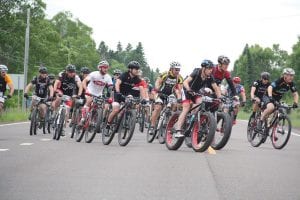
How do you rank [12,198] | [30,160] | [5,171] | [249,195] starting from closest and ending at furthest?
[12,198], [249,195], [5,171], [30,160]

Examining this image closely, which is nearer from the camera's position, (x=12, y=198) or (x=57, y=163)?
(x=12, y=198)

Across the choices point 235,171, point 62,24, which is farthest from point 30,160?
point 62,24

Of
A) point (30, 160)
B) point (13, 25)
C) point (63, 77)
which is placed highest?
point (13, 25)

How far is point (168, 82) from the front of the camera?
681 inches

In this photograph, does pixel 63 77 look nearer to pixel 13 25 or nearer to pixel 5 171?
pixel 5 171

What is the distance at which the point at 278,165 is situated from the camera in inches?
436

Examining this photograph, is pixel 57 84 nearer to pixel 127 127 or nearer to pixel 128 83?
pixel 128 83

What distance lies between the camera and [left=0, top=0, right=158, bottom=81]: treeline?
5956 cm

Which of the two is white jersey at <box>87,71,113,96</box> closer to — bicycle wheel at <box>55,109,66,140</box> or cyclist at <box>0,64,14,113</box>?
bicycle wheel at <box>55,109,66,140</box>

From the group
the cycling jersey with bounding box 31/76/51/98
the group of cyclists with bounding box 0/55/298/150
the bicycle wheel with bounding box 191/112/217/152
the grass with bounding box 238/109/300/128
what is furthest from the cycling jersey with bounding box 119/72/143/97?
the grass with bounding box 238/109/300/128

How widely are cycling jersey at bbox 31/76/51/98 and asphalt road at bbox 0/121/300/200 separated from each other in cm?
504

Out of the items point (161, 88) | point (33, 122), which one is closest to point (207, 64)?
point (161, 88)

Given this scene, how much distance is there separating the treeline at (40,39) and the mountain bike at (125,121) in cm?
4568

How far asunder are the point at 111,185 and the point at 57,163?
8.81ft
